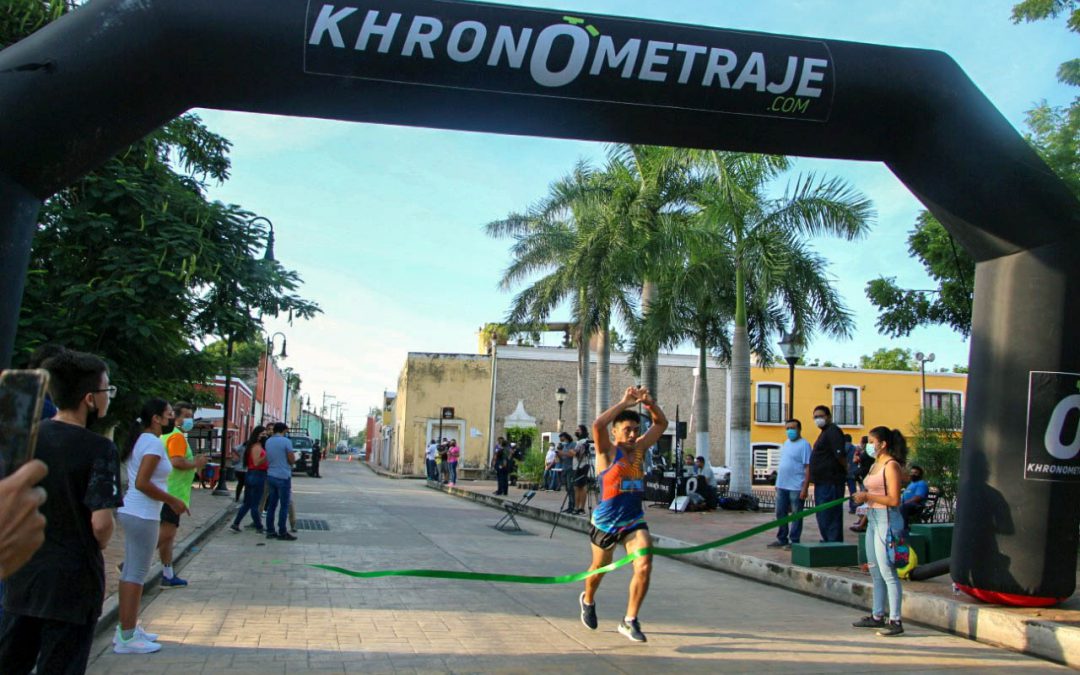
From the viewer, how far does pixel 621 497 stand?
6.78m

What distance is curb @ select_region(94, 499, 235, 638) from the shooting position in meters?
6.78

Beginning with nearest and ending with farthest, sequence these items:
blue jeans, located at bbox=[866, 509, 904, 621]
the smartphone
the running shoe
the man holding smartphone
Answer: the smartphone, blue jeans, located at bbox=[866, 509, 904, 621], the man holding smartphone, the running shoe

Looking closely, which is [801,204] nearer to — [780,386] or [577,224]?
[577,224]

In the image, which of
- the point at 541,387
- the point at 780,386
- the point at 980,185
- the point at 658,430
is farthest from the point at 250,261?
the point at 780,386

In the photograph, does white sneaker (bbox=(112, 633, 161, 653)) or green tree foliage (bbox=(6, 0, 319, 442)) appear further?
green tree foliage (bbox=(6, 0, 319, 442))

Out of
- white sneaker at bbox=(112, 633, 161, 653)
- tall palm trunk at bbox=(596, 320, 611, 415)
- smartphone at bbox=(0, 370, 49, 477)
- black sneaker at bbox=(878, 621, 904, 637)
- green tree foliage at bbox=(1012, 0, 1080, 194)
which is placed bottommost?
white sneaker at bbox=(112, 633, 161, 653)

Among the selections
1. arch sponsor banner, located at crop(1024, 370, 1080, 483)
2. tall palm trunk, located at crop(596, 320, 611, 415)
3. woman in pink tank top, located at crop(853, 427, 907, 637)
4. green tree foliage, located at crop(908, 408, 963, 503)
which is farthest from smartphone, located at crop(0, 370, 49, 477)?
tall palm trunk, located at crop(596, 320, 611, 415)

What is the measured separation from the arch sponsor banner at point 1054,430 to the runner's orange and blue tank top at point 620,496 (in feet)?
10.2

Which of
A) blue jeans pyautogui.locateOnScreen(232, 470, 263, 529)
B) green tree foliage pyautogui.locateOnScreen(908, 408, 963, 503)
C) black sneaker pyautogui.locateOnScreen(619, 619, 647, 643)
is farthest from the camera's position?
green tree foliage pyautogui.locateOnScreen(908, 408, 963, 503)

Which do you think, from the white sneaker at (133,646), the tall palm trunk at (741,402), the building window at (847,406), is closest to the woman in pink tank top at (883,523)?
the white sneaker at (133,646)

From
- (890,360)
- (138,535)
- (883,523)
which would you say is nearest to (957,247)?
Result: (883,523)

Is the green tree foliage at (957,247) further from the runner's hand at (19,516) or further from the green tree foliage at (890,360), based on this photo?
the green tree foliage at (890,360)

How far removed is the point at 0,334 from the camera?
557 cm

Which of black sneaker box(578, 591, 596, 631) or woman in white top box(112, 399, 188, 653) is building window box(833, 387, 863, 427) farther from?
woman in white top box(112, 399, 188, 653)
